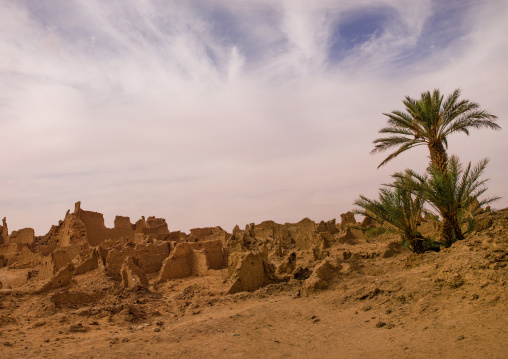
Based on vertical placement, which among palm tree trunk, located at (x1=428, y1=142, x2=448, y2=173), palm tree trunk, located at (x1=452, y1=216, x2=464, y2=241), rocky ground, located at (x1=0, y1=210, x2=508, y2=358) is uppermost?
palm tree trunk, located at (x1=428, y1=142, x2=448, y2=173)

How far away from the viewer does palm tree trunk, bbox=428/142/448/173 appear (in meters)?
12.8

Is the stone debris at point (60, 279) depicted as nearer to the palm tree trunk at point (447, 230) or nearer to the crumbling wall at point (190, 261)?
the crumbling wall at point (190, 261)

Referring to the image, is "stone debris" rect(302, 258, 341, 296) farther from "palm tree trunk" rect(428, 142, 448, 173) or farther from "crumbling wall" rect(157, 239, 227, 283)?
"palm tree trunk" rect(428, 142, 448, 173)

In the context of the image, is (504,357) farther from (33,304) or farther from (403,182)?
(33,304)

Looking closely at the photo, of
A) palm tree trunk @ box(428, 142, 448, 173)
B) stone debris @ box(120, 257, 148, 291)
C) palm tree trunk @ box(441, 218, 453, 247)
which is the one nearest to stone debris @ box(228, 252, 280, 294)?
stone debris @ box(120, 257, 148, 291)

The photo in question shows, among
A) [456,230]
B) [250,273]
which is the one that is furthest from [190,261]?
[456,230]

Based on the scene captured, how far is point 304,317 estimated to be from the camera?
7859mm

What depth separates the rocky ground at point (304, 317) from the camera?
556 cm

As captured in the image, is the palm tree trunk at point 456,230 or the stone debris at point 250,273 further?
the palm tree trunk at point 456,230

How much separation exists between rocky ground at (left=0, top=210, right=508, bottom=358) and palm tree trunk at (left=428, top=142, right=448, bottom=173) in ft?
13.0

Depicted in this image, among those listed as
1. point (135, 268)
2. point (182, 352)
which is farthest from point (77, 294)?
point (182, 352)

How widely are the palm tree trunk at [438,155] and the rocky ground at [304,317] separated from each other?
13.0 feet

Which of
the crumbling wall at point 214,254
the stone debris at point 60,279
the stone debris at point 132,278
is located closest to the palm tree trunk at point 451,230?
the crumbling wall at point 214,254

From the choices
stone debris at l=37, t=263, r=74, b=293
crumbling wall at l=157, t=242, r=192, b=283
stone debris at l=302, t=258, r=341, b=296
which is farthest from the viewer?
crumbling wall at l=157, t=242, r=192, b=283
